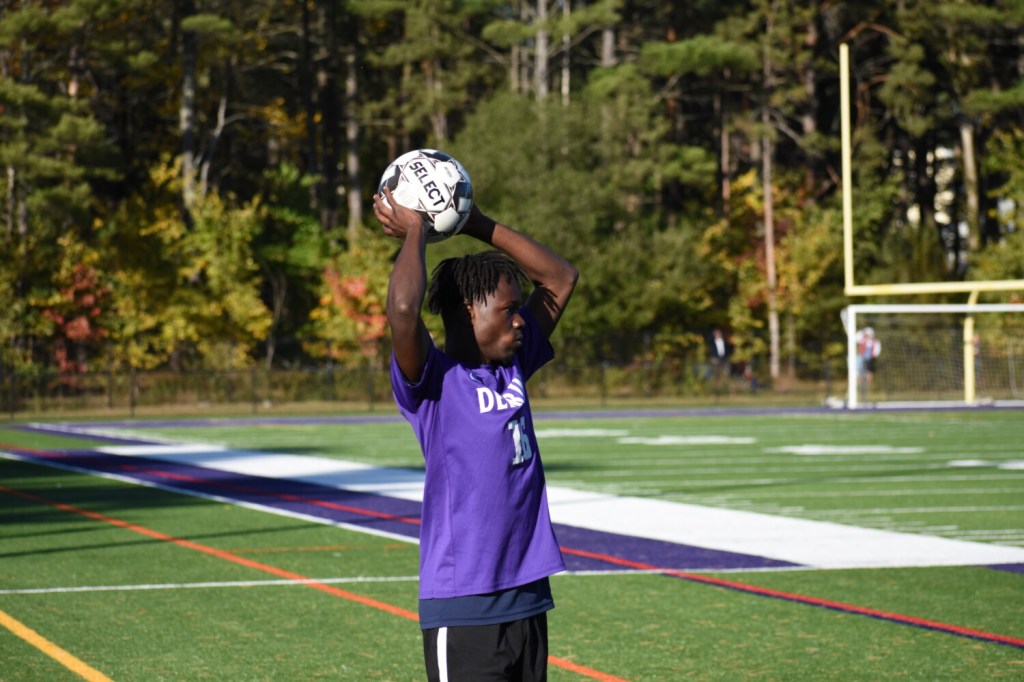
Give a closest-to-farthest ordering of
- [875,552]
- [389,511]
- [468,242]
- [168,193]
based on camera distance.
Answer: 1. [875,552]
2. [389,511]
3. [468,242]
4. [168,193]

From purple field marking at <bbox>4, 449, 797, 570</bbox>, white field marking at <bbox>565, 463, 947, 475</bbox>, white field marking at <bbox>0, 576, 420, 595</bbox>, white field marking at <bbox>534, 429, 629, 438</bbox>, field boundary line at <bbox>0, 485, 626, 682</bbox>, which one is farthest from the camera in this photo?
white field marking at <bbox>534, 429, 629, 438</bbox>

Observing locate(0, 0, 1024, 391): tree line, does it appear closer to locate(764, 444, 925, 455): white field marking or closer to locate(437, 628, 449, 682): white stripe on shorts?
locate(764, 444, 925, 455): white field marking

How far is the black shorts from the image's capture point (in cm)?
414

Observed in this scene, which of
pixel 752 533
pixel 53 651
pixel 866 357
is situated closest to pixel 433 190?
pixel 53 651

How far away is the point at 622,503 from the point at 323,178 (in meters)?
42.3

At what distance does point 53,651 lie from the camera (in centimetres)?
762

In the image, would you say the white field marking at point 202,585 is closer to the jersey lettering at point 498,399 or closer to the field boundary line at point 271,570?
the field boundary line at point 271,570

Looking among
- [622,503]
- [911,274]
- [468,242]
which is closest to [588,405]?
[468,242]

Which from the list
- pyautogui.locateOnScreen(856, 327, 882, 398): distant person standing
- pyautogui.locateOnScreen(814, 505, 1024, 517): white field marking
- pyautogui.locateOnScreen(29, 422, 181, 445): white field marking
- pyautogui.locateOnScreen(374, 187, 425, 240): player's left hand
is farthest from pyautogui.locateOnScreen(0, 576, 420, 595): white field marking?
pyautogui.locateOnScreen(856, 327, 882, 398): distant person standing

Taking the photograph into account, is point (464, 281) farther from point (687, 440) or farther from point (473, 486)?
point (687, 440)

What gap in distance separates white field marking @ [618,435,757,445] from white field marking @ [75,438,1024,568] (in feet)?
23.3

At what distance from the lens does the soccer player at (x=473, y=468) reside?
4.17 m

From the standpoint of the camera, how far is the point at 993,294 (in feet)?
150

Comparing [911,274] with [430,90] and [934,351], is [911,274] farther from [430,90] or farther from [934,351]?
[430,90]
